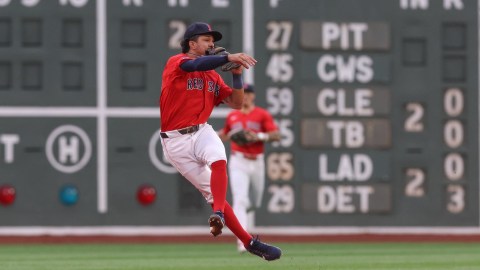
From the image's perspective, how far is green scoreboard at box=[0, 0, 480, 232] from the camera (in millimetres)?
14586

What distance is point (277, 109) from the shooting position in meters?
14.9

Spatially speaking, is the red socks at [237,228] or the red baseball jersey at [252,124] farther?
the red baseball jersey at [252,124]

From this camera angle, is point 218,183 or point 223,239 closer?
point 218,183

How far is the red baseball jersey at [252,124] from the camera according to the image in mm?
13438

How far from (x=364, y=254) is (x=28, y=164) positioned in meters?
4.24

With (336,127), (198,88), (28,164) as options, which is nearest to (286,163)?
(336,127)

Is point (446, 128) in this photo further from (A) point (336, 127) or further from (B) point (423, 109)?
(A) point (336, 127)

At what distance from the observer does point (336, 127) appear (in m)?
15.0

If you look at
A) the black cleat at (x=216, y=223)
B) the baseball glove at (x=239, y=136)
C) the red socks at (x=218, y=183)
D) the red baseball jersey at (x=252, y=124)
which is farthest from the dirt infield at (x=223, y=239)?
the black cleat at (x=216, y=223)

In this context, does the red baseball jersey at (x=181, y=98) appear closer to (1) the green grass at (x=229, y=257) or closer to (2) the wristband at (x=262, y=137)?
(1) the green grass at (x=229, y=257)

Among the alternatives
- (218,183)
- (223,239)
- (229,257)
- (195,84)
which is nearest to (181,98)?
(195,84)

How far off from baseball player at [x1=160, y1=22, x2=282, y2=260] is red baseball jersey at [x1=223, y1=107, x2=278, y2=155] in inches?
154

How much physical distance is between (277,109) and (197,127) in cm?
562

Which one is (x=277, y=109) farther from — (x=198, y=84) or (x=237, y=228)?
(x=237, y=228)
